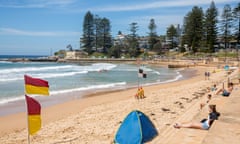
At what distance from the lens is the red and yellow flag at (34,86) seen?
21.7 feet

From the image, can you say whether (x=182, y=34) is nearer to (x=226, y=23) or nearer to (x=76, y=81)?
(x=226, y=23)

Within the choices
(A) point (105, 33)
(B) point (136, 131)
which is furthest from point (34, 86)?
(A) point (105, 33)

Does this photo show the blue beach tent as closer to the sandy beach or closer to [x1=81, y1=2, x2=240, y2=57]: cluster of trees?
the sandy beach

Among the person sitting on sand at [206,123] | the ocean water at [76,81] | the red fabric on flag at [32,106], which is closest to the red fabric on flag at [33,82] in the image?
the red fabric on flag at [32,106]

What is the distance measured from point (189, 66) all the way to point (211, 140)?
5026cm

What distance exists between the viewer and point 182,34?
3110 inches

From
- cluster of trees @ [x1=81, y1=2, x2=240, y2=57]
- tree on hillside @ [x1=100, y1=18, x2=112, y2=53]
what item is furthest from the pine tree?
tree on hillside @ [x1=100, y1=18, x2=112, y2=53]

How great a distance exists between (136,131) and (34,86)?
106 inches

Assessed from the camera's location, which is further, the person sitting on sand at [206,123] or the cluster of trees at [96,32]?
the cluster of trees at [96,32]

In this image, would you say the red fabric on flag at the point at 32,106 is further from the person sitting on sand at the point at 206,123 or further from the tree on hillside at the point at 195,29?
the tree on hillside at the point at 195,29

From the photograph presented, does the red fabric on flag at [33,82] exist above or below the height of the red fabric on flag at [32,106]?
above

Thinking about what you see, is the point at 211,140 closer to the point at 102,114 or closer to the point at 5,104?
the point at 102,114

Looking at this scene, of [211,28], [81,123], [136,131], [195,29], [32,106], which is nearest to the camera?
[32,106]

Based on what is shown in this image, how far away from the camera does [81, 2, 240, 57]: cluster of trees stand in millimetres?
65125
